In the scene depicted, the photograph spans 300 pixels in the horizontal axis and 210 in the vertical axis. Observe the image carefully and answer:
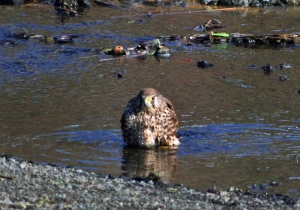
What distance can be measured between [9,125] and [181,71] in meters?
3.54

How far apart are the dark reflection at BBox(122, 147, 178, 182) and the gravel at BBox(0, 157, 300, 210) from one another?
1.58ft

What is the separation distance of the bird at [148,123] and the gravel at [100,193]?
1.38m

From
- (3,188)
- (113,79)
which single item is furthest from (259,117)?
(3,188)

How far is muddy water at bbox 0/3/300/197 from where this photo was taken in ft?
26.3

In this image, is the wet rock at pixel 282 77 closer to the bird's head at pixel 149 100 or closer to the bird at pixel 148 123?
the bird at pixel 148 123

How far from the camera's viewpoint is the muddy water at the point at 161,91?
8.02 metres

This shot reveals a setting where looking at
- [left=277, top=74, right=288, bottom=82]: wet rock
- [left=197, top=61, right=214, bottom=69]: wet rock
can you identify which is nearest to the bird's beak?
[left=277, top=74, right=288, bottom=82]: wet rock

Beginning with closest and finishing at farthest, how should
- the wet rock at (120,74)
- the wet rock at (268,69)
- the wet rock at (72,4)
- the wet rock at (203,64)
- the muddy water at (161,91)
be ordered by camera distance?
1. the muddy water at (161,91)
2. the wet rock at (120,74)
3. the wet rock at (268,69)
4. the wet rock at (203,64)
5. the wet rock at (72,4)

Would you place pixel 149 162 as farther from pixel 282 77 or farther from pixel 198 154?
pixel 282 77

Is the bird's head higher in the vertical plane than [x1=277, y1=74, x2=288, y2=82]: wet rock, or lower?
higher

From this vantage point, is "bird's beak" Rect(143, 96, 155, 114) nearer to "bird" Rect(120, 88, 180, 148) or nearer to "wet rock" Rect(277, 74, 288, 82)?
"bird" Rect(120, 88, 180, 148)

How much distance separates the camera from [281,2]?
58.0 ft

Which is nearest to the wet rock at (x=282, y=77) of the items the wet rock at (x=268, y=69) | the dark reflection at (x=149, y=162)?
the wet rock at (x=268, y=69)

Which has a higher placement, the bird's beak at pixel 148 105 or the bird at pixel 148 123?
the bird's beak at pixel 148 105
